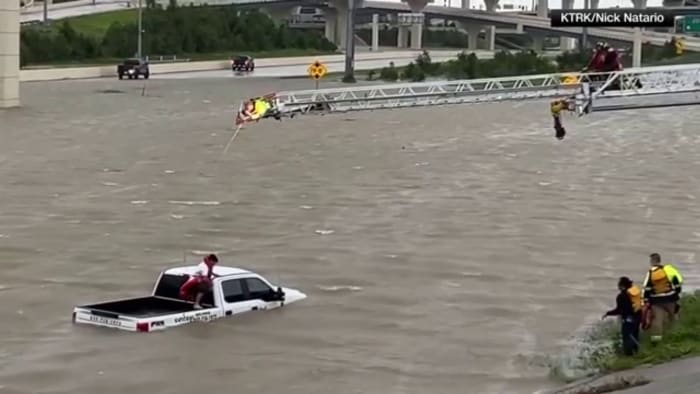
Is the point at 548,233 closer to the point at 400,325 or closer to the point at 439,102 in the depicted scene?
the point at 439,102

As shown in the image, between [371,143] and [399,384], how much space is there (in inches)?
1429

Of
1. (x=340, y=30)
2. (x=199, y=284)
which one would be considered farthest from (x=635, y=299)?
(x=340, y=30)

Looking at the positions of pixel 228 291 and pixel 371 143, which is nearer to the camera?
pixel 228 291

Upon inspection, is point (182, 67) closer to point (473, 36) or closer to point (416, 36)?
point (473, 36)

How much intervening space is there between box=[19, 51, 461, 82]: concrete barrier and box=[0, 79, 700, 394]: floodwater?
32285 mm

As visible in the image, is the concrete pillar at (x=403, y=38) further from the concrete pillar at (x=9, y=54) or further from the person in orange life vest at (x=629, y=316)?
the person in orange life vest at (x=629, y=316)

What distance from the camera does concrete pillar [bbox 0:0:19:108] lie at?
65.2 meters

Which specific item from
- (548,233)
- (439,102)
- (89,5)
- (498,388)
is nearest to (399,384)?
(498,388)

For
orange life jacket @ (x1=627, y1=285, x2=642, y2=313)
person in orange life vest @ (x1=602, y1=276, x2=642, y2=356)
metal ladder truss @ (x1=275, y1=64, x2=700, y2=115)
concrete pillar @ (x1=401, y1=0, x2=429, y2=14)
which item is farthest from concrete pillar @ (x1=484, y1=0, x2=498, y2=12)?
person in orange life vest @ (x1=602, y1=276, x2=642, y2=356)

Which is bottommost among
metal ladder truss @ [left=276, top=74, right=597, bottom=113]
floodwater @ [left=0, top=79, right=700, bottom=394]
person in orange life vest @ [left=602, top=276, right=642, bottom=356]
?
floodwater @ [left=0, top=79, right=700, bottom=394]

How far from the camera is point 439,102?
26641 mm

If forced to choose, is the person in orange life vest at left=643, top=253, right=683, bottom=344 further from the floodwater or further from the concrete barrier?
the concrete barrier

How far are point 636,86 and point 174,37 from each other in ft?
347

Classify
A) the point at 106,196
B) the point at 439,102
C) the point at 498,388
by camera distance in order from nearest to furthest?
the point at 498,388 → the point at 439,102 → the point at 106,196
